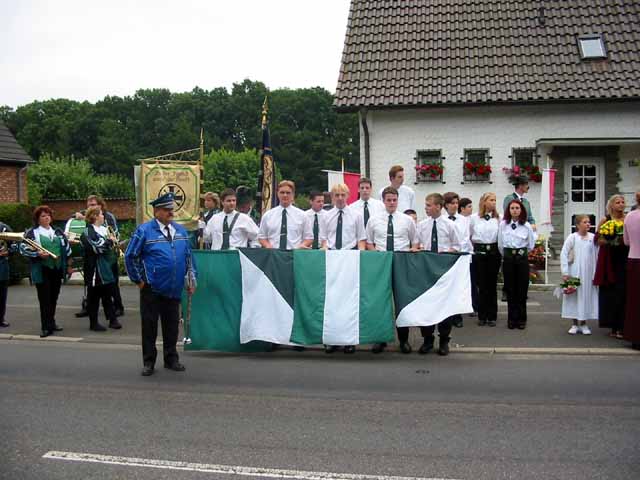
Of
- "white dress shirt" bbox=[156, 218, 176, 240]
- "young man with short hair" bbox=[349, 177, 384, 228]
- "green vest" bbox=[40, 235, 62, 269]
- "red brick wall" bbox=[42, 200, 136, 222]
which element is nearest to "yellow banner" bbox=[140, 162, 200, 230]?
"green vest" bbox=[40, 235, 62, 269]

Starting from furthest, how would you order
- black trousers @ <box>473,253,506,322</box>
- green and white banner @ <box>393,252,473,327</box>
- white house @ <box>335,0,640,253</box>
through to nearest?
white house @ <box>335,0,640,253</box>, black trousers @ <box>473,253,506,322</box>, green and white banner @ <box>393,252,473,327</box>

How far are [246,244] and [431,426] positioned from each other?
4980 mm

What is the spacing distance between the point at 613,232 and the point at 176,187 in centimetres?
782

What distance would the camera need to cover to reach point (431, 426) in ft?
19.7

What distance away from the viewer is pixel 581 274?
10.4 metres

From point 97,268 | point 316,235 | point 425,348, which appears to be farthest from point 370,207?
point 97,268

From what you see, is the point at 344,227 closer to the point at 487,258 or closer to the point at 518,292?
the point at 487,258

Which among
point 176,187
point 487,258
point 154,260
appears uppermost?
point 176,187

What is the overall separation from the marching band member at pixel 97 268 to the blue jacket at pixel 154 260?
3405 millimetres

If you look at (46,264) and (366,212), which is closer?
(366,212)

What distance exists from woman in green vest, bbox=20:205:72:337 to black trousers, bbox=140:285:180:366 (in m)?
3.16

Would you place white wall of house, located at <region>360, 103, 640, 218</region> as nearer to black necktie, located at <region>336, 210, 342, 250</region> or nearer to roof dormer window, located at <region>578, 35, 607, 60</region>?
roof dormer window, located at <region>578, 35, 607, 60</region>

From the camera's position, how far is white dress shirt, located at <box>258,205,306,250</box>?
998cm

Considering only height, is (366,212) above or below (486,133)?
below
